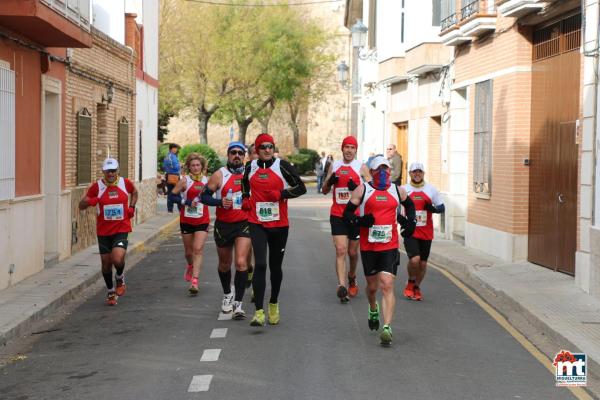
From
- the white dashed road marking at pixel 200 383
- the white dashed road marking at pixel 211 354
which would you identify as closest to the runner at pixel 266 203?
the white dashed road marking at pixel 211 354

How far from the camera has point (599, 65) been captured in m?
12.9

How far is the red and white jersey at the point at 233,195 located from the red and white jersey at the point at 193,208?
2.12m

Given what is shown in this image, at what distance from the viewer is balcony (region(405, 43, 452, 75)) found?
23359 millimetres

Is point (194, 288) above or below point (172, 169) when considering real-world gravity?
below

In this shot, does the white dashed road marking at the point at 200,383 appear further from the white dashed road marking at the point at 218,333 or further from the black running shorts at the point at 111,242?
the black running shorts at the point at 111,242

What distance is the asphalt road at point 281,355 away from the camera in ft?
25.1

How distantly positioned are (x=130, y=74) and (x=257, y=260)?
49.2ft

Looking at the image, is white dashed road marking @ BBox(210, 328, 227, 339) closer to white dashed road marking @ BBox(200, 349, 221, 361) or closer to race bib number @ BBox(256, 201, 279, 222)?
white dashed road marking @ BBox(200, 349, 221, 361)

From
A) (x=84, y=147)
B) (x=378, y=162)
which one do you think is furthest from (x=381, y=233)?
(x=84, y=147)

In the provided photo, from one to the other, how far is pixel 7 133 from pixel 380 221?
6.00 meters

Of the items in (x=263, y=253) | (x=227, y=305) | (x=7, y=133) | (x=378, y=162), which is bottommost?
(x=227, y=305)

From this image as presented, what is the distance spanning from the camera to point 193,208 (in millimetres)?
13523

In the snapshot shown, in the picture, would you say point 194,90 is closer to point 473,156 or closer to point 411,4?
point 411,4

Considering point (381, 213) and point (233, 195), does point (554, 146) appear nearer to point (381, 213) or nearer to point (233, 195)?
point (233, 195)
